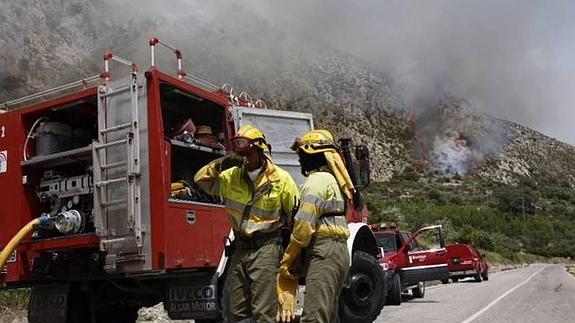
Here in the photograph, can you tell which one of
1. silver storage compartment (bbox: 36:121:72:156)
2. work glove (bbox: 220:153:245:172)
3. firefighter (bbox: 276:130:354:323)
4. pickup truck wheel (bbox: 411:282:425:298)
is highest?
silver storage compartment (bbox: 36:121:72:156)

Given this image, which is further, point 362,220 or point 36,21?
point 36,21

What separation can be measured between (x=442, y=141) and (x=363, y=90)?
18922 mm

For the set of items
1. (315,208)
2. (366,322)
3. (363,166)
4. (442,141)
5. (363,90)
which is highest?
(363,90)

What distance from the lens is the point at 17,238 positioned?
6.21 metres

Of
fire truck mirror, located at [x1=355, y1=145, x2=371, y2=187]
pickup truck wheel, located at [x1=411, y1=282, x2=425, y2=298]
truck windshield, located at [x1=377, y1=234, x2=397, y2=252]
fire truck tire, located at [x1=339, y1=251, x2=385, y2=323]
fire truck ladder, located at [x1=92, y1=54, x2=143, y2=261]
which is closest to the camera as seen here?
fire truck ladder, located at [x1=92, y1=54, x2=143, y2=261]

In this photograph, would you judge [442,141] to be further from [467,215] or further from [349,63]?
[467,215]

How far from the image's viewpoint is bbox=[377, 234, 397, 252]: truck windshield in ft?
49.7

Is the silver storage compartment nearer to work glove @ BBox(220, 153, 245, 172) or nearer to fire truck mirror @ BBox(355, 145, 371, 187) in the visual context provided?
work glove @ BBox(220, 153, 245, 172)

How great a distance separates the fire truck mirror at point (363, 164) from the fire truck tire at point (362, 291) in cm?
88

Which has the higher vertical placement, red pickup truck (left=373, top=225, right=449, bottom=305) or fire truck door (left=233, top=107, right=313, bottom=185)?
fire truck door (left=233, top=107, right=313, bottom=185)

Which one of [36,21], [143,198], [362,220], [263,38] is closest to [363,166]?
[362,220]

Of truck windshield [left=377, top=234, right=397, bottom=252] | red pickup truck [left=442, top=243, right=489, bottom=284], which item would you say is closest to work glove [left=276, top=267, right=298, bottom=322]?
truck windshield [left=377, top=234, right=397, bottom=252]

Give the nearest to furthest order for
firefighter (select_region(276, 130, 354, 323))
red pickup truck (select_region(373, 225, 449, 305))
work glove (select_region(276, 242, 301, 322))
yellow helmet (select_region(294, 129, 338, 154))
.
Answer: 1. firefighter (select_region(276, 130, 354, 323))
2. work glove (select_region(276, 242, 301, 322))
3. yellow helmet (select_region(294, 129, 338, 154))
4. red pickup truck (select_region(373, 225, 449, 305))

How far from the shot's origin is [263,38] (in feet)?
333
